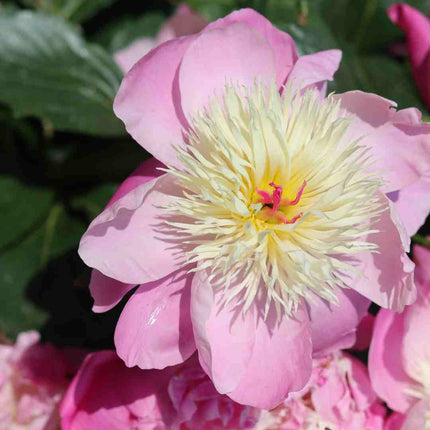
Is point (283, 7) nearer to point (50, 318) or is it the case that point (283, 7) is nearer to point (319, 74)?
point (319, 74)

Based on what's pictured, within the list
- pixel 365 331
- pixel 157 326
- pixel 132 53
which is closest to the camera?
pixel 157 326

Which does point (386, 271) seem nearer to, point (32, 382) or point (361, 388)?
point (361, 388)

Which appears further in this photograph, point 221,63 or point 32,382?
point 32,382

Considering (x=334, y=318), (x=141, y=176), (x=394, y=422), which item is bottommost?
(x=394, y=422)

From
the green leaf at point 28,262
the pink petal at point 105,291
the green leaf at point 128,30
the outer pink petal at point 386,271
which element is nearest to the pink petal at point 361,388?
the outer pink petal at point 386,271

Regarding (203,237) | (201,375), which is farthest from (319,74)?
(201,375)

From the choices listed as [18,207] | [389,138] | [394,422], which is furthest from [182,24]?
[394,422]

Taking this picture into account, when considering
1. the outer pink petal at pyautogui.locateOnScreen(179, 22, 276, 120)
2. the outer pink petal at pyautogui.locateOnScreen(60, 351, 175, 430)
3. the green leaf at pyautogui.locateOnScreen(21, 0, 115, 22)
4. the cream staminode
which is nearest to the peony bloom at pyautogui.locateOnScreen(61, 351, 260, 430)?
the outer pink petal at pyautogui.locateOnScreen(60, 351, 175, 430)
